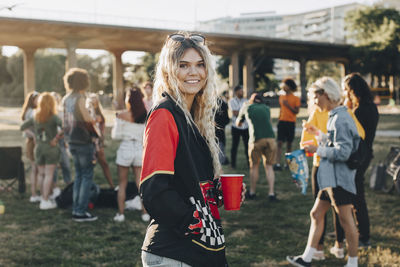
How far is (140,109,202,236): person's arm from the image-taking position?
5.89 feet

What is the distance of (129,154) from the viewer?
20.1 feet

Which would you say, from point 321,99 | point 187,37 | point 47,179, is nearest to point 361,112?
point 321,99

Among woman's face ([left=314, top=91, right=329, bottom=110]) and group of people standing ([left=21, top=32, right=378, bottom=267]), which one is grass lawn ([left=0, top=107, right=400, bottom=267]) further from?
woman's face ([left=314, top=91, right=329, bottom=110])

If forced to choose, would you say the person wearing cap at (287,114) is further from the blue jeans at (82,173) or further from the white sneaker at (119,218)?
the blue jeans at (82,173)

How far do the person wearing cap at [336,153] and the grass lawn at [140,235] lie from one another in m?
0.87

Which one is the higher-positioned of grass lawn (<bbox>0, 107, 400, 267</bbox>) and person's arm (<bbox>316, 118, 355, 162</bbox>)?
person's arm (<bbox>316, 118, 355, 162</bbox>)

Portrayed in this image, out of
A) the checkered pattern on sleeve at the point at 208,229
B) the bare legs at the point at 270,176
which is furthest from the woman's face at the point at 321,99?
the bare legs at the point at 270,176

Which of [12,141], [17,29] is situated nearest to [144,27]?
[17,29]

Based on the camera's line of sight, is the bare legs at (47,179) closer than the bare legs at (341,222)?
No

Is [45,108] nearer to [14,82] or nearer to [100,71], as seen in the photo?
[14,82]

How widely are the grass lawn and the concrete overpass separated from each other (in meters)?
24.6

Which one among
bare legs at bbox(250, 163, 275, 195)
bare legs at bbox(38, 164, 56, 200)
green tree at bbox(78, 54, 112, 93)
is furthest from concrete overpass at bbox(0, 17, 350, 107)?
green tree at bbox(78, 54, 112, 93)

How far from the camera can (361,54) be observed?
156ft

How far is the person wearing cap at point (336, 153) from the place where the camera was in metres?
4.10
